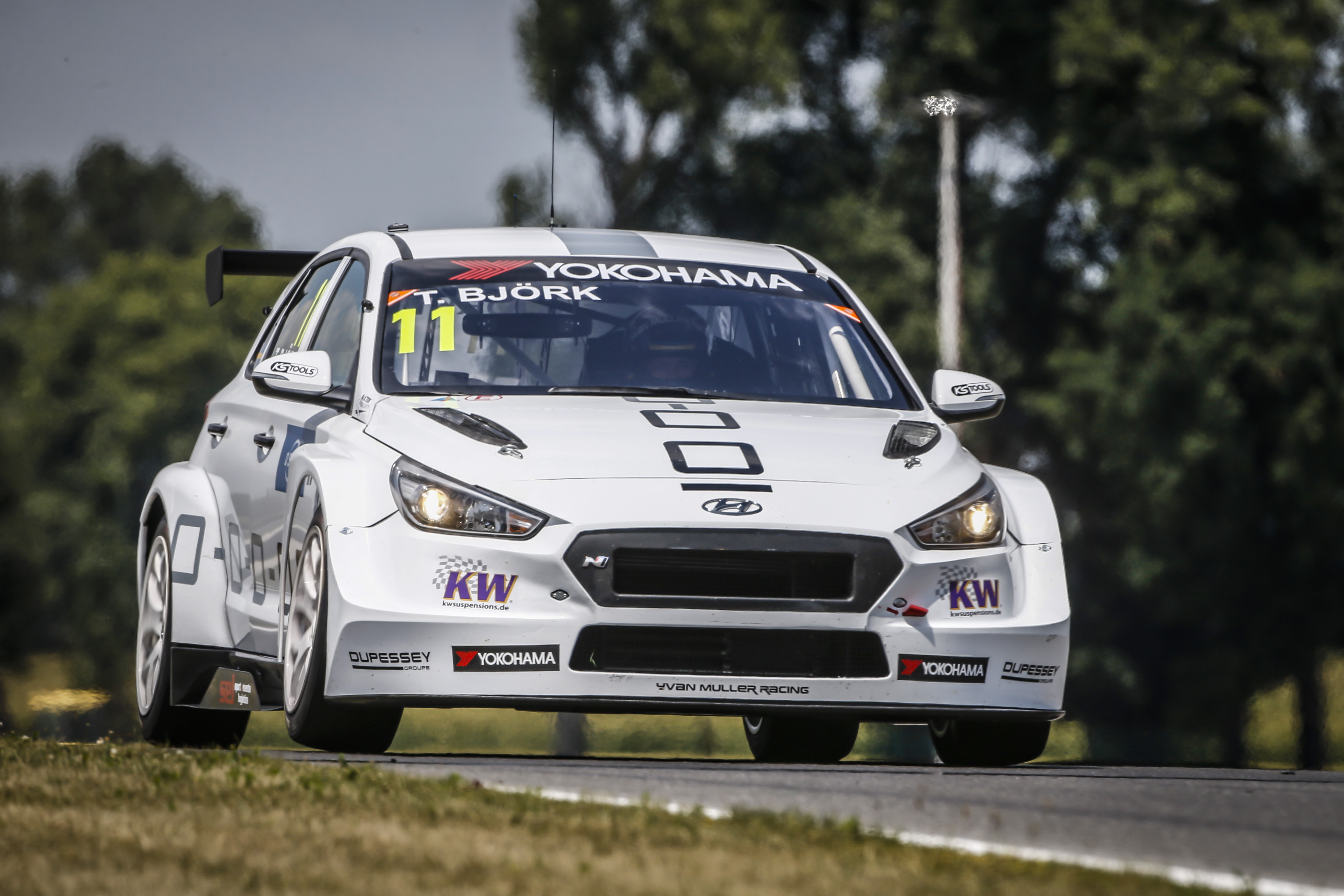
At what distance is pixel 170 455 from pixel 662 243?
38482 millimetres

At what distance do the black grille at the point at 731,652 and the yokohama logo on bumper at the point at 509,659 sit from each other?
63mm

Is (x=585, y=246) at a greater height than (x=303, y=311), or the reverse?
(x=585, y=246)

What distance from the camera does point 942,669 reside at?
7.21m

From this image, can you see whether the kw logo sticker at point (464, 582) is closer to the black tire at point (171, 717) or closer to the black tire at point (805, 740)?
the black tire at point (171, 717)

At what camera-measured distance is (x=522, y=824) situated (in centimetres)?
524

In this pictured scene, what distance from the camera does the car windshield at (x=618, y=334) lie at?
8023mm

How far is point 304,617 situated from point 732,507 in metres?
1.47

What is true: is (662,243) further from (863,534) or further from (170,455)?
(170,455)

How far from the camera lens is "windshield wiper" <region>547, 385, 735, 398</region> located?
787cm

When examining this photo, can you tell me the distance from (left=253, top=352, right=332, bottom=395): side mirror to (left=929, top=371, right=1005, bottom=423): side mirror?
7.20ft

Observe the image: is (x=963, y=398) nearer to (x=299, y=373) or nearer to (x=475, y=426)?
(x=475, y=426)

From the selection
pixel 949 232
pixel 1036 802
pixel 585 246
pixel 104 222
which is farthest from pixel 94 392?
pixel 1036 802

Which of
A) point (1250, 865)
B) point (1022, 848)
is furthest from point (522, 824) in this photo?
point (1250, 865)

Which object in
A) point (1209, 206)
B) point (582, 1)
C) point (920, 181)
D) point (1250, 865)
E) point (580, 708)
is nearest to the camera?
point (1250, 865)
